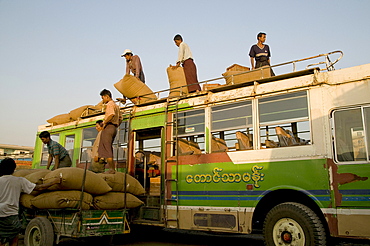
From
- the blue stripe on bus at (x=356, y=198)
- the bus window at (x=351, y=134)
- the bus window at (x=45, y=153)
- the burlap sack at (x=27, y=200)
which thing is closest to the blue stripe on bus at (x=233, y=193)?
the blue stripe on bus at (x=356, y=198)

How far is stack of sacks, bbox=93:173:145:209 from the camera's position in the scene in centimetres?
703

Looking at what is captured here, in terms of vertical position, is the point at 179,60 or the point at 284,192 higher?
the point at 179,60

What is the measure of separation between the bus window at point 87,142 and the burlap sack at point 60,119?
1155 millimetres

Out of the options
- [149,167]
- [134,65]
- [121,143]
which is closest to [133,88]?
[134,65]

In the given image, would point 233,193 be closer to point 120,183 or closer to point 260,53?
point 120,183

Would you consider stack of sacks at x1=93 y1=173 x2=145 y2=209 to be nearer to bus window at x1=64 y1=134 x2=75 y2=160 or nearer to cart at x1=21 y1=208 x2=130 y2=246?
cart at x1=21 y1=208 x2=130 y2=246

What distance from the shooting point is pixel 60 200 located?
6.44 meters

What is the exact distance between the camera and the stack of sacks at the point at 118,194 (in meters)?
7.03

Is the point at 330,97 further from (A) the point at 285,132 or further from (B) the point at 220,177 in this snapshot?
(B) the point at 220,177

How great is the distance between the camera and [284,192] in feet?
20.7

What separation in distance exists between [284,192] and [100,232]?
3.60m

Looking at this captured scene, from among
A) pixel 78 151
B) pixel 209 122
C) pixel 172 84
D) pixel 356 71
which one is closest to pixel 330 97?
pixel 356 71

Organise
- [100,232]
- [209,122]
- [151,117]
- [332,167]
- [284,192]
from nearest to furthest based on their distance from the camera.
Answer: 1. [332,167]
2. [284,192]
3. [100,232]
4. [209,122]
5. [151,117]

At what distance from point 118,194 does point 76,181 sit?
1065 millimetres
